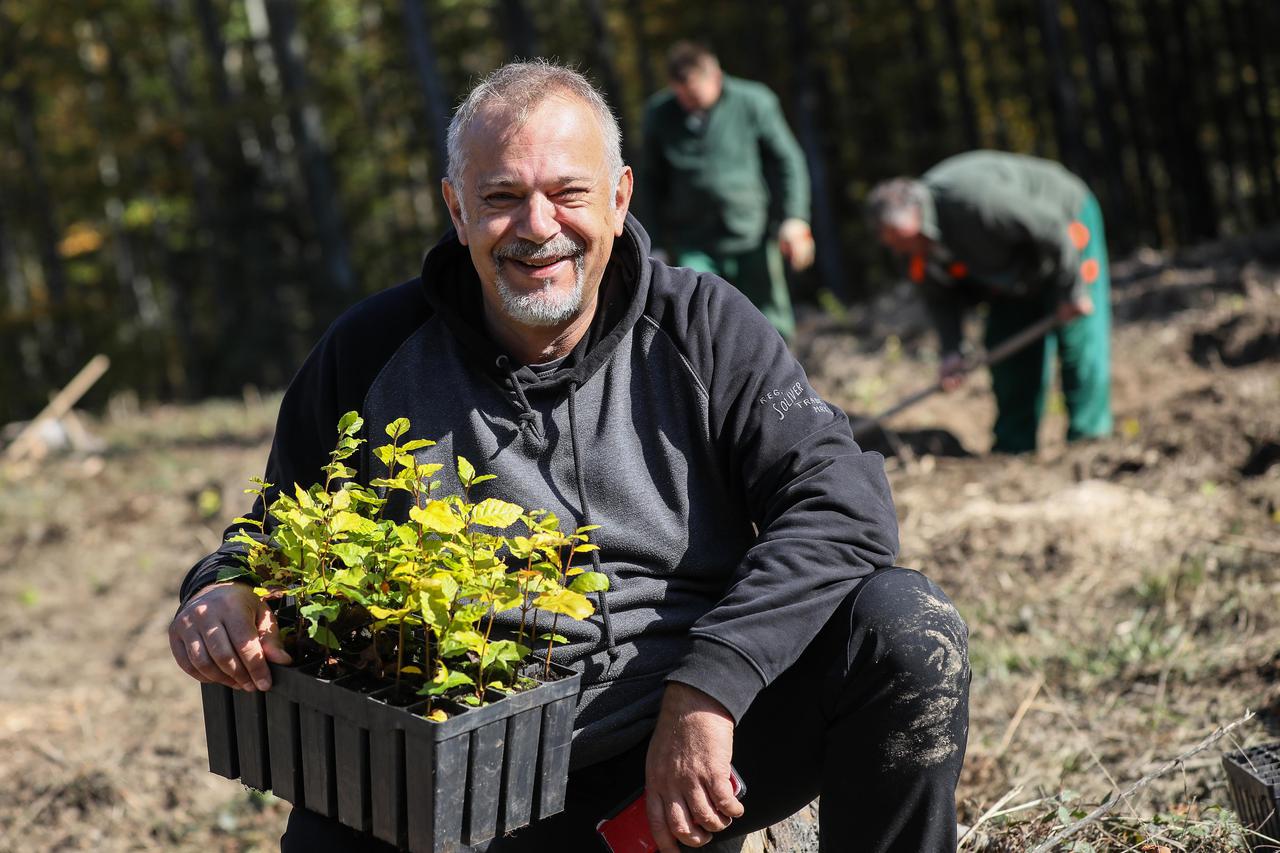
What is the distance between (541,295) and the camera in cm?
235

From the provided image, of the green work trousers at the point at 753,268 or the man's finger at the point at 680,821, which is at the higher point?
the green work trousers at the point at 753,268

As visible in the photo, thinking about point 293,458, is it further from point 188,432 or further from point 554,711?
point 188,432

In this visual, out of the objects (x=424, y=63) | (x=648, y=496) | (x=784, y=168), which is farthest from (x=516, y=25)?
(x=648, y=496)

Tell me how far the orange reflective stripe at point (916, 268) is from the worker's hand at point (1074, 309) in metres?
0.73

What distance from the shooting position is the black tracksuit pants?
204cm

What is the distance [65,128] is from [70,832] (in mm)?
27923

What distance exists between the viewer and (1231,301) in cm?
896

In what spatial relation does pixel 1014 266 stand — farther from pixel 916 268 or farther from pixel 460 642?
pixel 460 642

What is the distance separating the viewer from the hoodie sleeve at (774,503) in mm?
2027

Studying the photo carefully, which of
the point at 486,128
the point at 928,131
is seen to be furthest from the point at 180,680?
the point at 928,131

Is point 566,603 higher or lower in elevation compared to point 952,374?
higher

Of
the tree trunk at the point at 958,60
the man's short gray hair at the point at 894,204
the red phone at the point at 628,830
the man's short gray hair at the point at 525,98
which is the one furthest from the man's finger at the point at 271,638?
the tree trunk at the point at 958,60

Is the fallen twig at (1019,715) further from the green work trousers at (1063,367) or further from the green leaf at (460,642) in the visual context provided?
the green work trousers at (1063,367)

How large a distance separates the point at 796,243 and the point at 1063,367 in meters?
1.58
